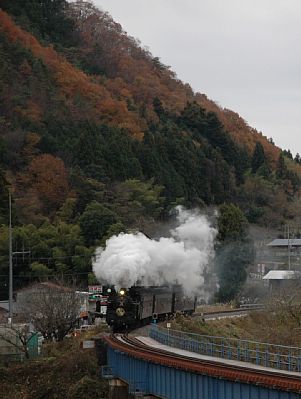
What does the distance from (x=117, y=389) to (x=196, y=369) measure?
48.1ft

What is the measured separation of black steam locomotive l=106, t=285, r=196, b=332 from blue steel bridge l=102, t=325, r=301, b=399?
1499 mm

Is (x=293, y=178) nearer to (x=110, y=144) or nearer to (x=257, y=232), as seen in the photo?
(x=257, y=232)

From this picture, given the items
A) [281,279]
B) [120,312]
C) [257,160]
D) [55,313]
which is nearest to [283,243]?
[281,279]

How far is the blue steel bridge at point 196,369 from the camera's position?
30953 mm

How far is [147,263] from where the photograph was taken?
57.0 meters

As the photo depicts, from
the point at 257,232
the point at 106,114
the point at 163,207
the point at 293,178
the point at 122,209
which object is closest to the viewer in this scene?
the point at 122,209

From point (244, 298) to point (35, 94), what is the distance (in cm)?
5762

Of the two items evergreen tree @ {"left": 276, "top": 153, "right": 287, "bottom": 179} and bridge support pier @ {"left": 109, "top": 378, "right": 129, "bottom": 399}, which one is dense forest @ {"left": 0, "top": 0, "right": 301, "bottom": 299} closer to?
evergreen tree @ {"left": 276, "top": 153, "right": 287, "bottom": 179}

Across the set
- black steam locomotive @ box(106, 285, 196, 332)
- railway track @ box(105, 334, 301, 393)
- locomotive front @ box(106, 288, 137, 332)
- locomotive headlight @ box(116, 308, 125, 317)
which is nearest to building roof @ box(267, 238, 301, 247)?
black steam locomotive @ box(106, 285, 196, 332)

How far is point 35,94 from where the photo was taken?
495ft

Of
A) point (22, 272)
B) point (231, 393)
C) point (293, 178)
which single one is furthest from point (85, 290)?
point (293, 178)

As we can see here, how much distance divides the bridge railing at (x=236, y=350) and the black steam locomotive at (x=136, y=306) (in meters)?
1.59

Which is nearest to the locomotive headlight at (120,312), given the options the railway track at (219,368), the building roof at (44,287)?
the railway track at (219,368)

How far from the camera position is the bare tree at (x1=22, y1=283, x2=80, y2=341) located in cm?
6838
